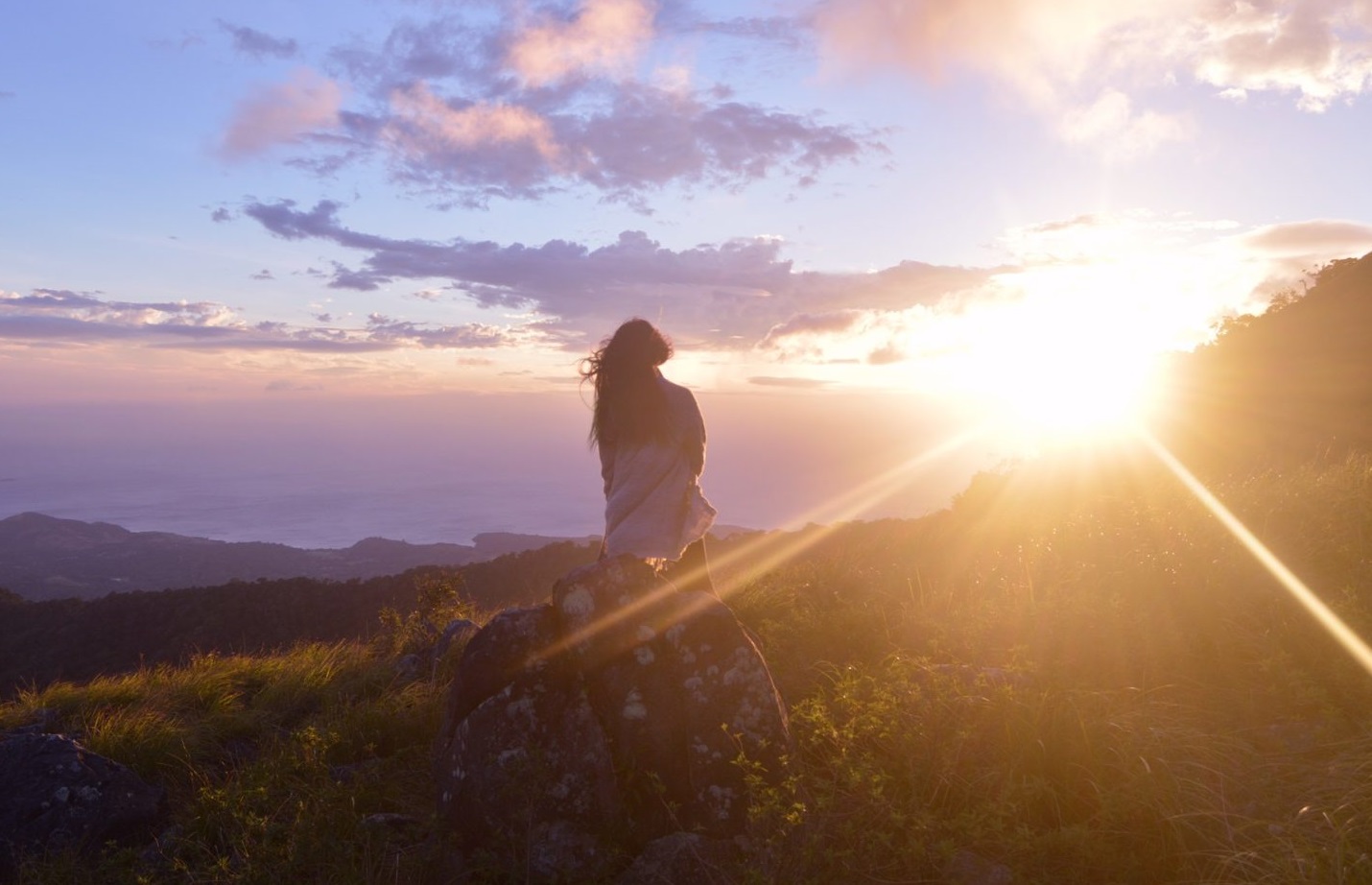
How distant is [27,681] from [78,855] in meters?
17.1

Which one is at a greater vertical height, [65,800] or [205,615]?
[65,800]

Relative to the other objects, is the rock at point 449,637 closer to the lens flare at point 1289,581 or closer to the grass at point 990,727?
the grass at point 990,727

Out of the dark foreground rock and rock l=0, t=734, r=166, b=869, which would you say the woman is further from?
rock l=0, t=734, r=166, b=869

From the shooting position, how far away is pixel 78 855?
12.7ft

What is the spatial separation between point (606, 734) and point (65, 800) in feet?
9.42

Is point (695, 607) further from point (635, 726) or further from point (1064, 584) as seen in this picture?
point (1064, 584)

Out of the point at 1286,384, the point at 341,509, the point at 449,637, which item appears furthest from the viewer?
the point at 341,509

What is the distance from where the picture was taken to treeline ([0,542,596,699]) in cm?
2106

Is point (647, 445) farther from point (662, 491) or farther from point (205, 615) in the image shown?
point (205, 615)

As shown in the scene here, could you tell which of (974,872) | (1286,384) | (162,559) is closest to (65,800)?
(974,872)

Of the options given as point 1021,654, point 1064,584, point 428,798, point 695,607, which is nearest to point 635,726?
point 695,607

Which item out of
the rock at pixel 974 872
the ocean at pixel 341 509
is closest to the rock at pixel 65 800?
the rock at pixel 974 872

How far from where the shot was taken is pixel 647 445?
17.3ft

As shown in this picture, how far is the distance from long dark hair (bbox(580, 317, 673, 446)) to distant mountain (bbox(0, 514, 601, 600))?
38110 mm
